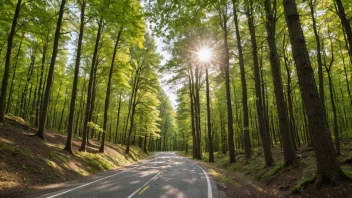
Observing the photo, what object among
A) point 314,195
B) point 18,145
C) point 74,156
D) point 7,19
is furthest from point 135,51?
point 314,195

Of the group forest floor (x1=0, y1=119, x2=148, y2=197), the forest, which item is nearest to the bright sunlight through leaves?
the forest

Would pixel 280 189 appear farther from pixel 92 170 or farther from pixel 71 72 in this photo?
pixel 71 72

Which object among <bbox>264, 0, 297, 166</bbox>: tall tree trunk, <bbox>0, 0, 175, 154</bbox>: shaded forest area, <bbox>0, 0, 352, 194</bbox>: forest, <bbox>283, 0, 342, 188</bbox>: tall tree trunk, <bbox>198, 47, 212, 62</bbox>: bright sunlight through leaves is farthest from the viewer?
<bbox>198, 47, 212, 62</bbox>: bright sunlight through leaves

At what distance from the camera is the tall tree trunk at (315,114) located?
611 cm

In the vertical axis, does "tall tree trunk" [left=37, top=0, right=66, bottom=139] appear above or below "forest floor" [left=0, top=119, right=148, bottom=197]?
above

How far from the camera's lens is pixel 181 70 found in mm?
27062

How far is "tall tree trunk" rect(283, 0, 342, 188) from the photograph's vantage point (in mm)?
6109

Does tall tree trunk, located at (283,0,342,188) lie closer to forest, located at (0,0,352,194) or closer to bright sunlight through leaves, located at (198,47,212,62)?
forest, located at (0,0,352,194)

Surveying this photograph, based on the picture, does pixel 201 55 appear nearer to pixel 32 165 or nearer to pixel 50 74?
pixel 50 74

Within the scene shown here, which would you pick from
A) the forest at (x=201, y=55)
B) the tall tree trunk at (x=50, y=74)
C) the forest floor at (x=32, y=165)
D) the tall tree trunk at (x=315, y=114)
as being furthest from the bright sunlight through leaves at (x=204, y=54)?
the tall tree trunk at (x=315, y=114)

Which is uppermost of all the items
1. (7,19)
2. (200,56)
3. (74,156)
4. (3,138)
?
(200,56)

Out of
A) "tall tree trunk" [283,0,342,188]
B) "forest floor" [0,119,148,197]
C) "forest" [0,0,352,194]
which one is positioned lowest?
"forest floor" [0,119,148,197]

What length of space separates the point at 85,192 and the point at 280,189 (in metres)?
7.60

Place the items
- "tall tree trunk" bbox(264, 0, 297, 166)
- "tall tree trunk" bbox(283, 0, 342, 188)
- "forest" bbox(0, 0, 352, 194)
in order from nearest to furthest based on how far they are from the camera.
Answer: "tall tree trunk" bbox(283, 0, 342, 188) → "forest" bbox(0, 0, 352, 194) → "tall tree trunk" bbox(264, 0, 297, 166)
